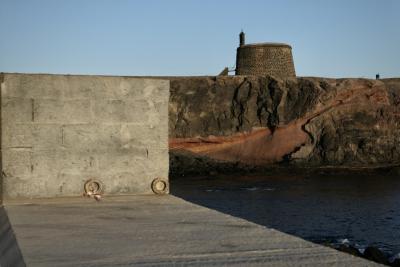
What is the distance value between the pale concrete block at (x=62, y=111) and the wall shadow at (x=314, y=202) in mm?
7166

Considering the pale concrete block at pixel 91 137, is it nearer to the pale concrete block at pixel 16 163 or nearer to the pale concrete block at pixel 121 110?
the pale concrete block at pixel 121 110

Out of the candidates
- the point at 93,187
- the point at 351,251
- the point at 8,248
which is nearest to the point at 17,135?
the point at 93,187

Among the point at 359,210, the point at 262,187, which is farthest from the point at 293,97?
the point at 359,210

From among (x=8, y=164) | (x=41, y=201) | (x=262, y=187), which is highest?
(x=8, y=164)

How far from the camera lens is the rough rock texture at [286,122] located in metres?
30.8

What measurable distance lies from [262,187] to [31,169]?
18.5 metres

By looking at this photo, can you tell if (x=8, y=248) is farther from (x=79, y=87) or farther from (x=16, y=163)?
(x=79, y=87)

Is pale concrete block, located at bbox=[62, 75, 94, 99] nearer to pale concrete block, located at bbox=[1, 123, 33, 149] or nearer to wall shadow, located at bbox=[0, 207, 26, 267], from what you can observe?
pale concrete block, located at bbox=[1, 123, 33, 149]

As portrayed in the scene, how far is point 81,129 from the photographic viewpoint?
224 inches

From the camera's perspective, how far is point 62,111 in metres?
5.62

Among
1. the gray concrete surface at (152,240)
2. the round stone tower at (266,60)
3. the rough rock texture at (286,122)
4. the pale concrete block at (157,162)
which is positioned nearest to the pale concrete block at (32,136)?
the gray concrete surface at (152,240)

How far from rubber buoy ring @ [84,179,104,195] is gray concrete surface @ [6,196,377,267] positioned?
719 mm

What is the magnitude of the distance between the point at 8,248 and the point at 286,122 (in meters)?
28.5

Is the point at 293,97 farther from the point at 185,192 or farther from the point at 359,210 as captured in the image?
the point at 359,210
